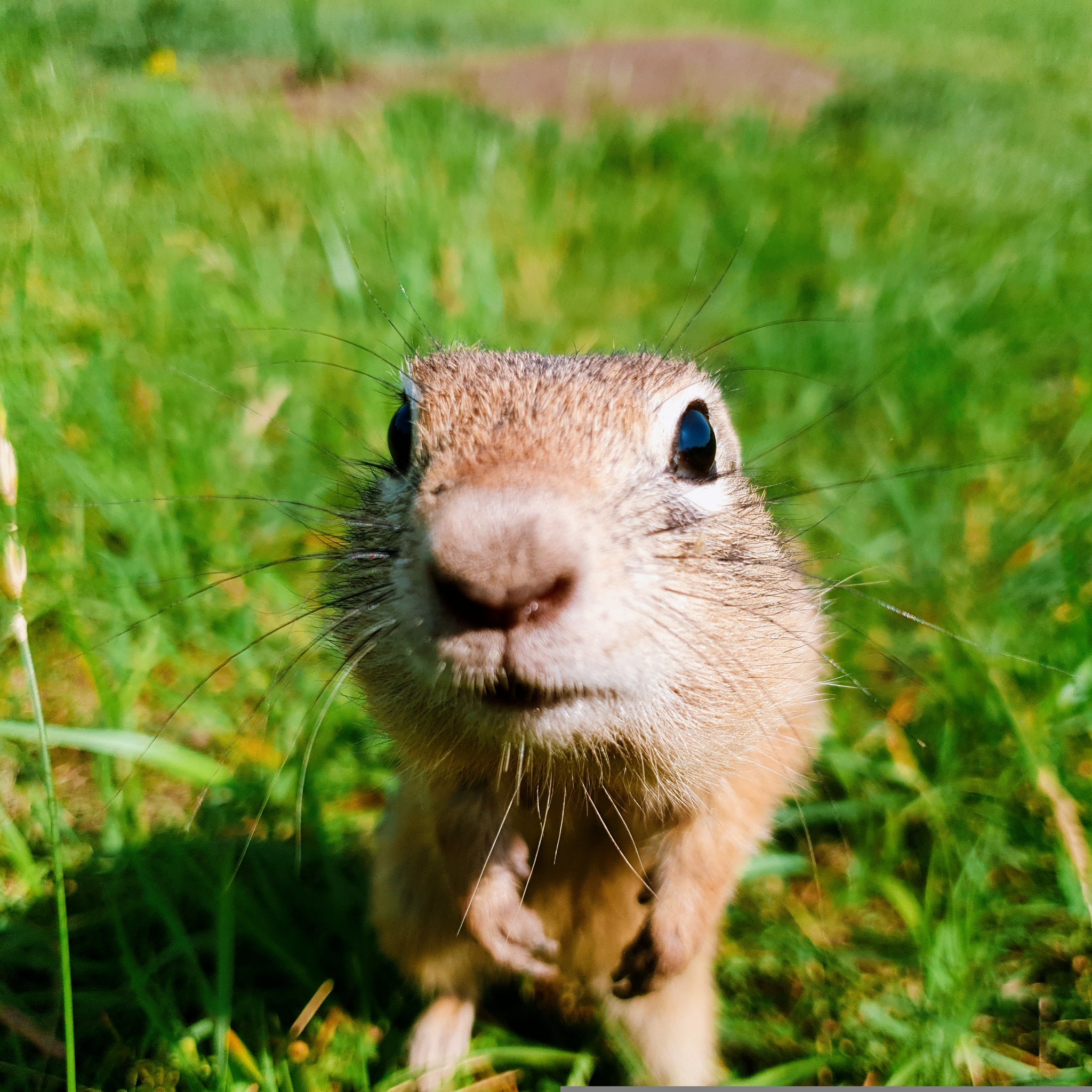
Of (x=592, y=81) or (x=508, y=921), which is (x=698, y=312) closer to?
(x=508, y=921)

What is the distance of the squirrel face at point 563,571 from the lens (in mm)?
1012

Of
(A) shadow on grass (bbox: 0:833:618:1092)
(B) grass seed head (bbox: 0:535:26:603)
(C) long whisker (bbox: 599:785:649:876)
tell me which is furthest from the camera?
(A) shadow on grass (bbox: 0:833:618:1092)

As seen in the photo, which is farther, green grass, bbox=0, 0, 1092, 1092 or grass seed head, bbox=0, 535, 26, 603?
green grass, bbox=0, 0, 1092, 1092

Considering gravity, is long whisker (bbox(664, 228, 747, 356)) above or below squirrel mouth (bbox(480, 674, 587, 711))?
above

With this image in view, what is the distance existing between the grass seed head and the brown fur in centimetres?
49

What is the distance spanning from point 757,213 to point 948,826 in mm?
3798

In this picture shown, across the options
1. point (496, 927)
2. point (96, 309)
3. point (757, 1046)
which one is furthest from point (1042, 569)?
point (96, 309)

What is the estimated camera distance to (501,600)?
982 millimetres

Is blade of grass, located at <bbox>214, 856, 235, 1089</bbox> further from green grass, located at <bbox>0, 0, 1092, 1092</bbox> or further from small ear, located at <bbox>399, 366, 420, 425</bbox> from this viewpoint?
small ear, located at <bbox>399, 366, 420, 425</bbox>

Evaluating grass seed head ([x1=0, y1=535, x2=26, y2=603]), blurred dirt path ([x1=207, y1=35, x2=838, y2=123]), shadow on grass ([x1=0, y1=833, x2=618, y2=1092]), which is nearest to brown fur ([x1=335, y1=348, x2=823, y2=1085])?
shadow on grass ([x1=0, y1=833, x2=618, y2=1092])

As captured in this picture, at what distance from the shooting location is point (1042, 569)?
256 centimetres

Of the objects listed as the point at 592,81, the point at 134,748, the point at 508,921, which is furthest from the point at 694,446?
the point at 592,81

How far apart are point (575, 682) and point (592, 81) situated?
399cm

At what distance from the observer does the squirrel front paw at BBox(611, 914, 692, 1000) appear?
1540 mm
